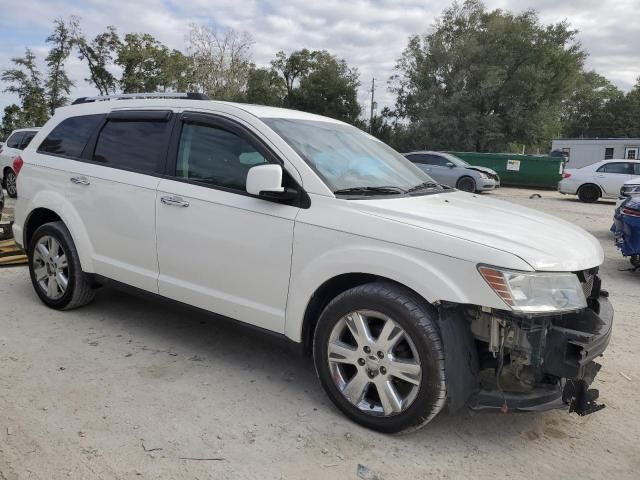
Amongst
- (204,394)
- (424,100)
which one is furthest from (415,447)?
(424,100)

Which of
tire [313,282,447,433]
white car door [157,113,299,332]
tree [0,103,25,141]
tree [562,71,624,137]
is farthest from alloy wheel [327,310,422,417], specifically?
tree [562,71,624,137]

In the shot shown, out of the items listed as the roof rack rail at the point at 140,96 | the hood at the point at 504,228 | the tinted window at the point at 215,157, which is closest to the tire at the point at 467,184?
the roof rack rail at the point at 140,96

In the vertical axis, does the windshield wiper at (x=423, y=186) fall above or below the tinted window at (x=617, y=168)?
below

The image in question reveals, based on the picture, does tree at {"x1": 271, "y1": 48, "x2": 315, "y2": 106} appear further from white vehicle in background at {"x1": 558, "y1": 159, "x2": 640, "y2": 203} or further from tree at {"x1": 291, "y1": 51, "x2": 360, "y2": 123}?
white vehicle in background at {"x1": 558, "y1": 159, "x2": 640, "y2": 203}

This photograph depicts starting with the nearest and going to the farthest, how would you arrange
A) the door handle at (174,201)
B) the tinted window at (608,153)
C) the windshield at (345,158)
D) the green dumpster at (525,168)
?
the windshield at (345,158) → the door handle at (174,201) → the green dumpster at (525,168) → the tinted window at (608,153)

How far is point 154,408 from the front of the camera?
10.6ft

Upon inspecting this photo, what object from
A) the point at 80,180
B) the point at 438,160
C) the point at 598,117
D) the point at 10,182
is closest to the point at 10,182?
the point at 10,182

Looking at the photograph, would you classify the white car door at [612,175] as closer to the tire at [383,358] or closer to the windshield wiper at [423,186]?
the windshield wiper at [423,186]

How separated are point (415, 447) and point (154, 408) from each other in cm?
151

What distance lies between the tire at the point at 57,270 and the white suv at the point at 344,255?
3cm

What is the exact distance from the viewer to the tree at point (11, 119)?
35.6 meters

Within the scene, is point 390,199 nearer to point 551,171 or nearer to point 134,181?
point 134,181

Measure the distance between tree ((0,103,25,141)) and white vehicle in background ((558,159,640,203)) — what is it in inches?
1295

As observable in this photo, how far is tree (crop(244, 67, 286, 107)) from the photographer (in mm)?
44500
